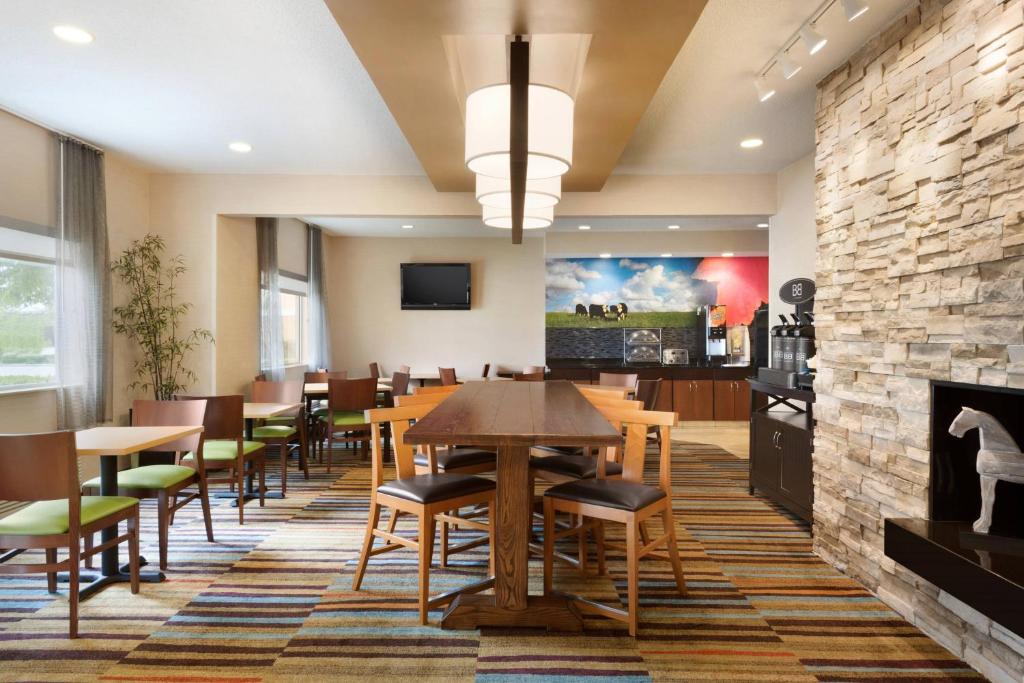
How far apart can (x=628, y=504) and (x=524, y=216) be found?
2185 millimetres

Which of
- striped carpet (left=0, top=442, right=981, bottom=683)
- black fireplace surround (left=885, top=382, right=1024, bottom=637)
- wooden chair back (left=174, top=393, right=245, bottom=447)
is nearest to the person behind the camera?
black fireplace surround (left=885, top=382, right=1024, bottom=637)

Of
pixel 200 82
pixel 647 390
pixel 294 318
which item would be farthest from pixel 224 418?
pixel 294 318

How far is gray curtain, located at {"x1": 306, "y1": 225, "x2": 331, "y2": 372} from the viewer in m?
8.88

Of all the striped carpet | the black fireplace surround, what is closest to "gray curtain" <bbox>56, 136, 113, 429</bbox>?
the striped carpet

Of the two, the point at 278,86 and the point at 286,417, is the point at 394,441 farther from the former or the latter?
the point at 286,417

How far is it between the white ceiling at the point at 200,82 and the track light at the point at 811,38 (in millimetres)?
2283

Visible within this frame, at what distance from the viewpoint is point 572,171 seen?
5.08 metres

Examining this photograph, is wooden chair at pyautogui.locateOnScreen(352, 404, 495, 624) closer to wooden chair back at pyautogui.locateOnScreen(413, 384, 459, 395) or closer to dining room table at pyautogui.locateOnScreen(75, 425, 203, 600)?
wooden chair back at pyautogui.locateOnScreen(413, 384, 459, 395)

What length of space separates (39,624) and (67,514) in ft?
1.64

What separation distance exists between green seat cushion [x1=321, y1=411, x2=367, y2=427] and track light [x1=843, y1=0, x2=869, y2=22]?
465 cm

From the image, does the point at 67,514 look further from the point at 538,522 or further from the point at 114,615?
the point at 538,522

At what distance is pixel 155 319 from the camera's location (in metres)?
5.63

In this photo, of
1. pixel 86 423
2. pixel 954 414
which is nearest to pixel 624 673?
pixel 954 414

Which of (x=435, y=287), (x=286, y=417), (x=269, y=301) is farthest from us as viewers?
(x=435, y=287)
